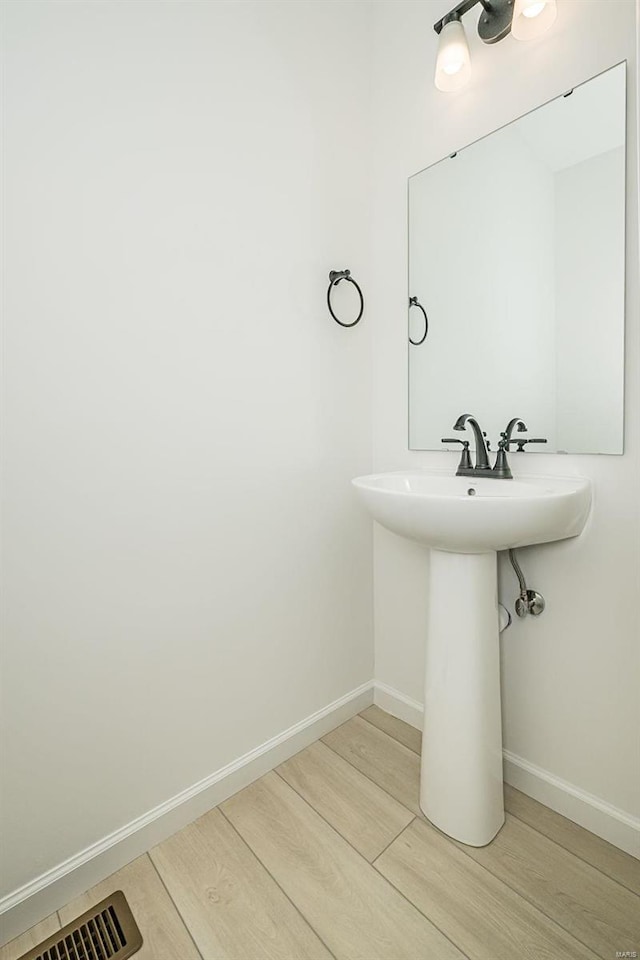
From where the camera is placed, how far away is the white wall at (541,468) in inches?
45.8

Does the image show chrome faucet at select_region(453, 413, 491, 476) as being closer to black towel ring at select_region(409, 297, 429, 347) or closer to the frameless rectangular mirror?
the frameless rectangular mirror

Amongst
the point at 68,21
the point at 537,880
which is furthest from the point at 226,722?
the point at 68,21

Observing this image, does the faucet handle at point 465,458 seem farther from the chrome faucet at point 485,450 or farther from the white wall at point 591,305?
the white wall at point 591,305

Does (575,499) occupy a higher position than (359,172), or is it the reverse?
(359,172)

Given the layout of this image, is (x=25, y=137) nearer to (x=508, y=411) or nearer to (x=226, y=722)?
(x=508, y=411)

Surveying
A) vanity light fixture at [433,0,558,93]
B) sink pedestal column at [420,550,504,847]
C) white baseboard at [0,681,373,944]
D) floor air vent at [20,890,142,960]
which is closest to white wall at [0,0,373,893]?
white baseboard at [0,681,373,944]

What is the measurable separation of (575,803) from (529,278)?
147 cm

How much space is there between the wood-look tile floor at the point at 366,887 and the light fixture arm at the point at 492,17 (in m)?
2.18

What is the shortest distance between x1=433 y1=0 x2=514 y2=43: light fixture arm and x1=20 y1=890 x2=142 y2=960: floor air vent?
2.41 m

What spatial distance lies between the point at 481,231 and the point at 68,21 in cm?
116

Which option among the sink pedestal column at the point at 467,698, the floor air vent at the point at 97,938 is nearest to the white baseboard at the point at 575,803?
the sink pedestal column at the point at 467,698

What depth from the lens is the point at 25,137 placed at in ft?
3.28

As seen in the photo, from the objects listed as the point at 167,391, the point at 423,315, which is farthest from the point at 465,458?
the point at 167,391

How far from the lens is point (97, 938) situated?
1.02 metres
